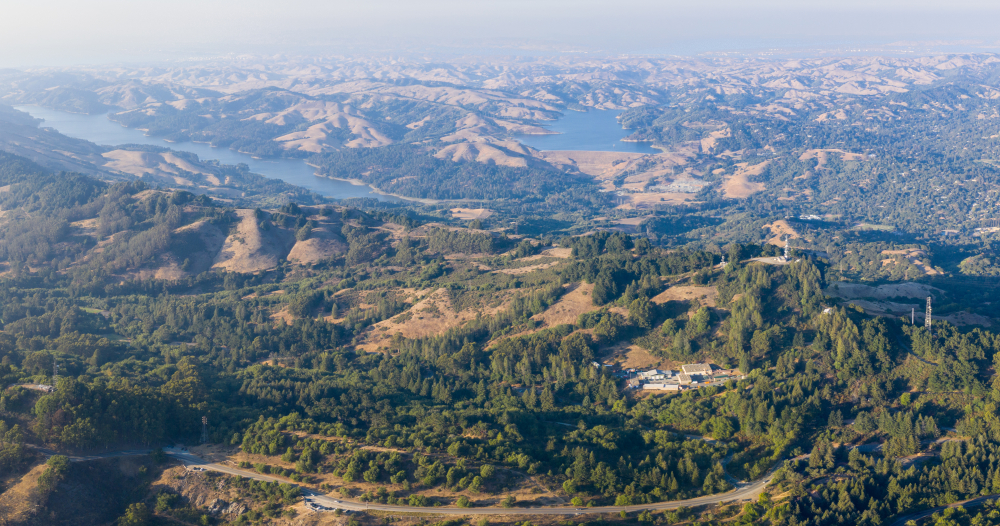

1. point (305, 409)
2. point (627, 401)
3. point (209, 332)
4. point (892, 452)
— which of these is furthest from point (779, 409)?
point (209, 332)

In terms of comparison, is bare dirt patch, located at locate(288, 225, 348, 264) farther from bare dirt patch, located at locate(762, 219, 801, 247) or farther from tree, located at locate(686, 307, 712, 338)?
bare dirt patch, located at locate(762, 219, 801, 247)

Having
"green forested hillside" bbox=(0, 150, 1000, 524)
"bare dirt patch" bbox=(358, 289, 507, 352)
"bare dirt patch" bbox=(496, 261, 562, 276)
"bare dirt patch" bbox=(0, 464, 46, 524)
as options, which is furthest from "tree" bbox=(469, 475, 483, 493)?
"bare dirt patch" bbox=(496, 261, 562, 276)

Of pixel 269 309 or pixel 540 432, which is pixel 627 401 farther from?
pixel 269 309

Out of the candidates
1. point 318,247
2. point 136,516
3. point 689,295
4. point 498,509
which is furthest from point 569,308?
point 318,247

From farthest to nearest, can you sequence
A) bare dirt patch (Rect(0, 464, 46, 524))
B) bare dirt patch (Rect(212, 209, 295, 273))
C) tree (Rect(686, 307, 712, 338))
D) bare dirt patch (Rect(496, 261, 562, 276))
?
bare dirt patch (Rect(212, 209, 295, 273)), bare dirt patch (Rect(496, 261, 562, 276)), tree (Rect(686, 307, 712, 338)), bare dirt patch (Rect(0, 464, 46, 524))

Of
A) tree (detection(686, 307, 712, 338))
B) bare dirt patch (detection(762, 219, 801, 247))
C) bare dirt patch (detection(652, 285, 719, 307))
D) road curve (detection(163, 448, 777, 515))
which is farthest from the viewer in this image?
bare dirt patch (detection(762, 219, 801, 247))

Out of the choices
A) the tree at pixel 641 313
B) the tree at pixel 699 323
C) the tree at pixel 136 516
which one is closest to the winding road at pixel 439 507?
the tree at pixel 136 516
